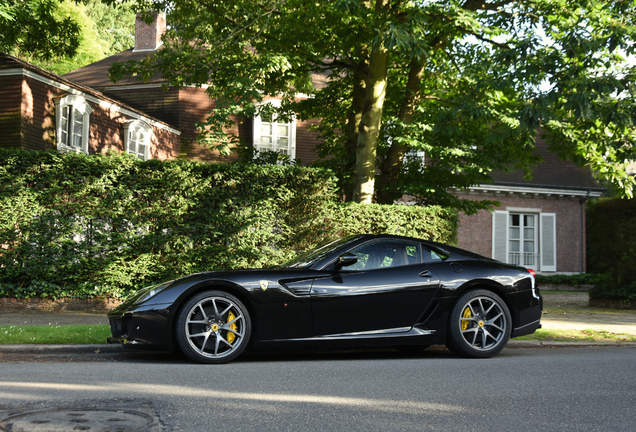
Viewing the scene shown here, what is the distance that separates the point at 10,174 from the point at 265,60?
5.49m

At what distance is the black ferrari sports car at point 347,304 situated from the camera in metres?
5.86

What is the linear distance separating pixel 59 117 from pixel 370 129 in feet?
34.7

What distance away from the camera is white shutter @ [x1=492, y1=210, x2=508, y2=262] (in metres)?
26.5

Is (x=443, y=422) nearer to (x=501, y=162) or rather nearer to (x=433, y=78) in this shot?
(x=501, y=162)

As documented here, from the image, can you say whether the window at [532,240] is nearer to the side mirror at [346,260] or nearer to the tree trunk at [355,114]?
the tree trunk at [355,114]

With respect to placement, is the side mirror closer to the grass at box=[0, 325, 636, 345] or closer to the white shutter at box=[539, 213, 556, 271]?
the grass at box=[0, 325, 636, 345]

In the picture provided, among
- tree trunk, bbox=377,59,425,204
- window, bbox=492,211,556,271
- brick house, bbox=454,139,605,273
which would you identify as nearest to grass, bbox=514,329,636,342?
tree trunk, bbox=377,59,425,204

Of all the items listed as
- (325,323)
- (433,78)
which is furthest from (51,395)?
(433,78)

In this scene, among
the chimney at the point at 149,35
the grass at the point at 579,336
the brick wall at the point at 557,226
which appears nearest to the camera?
the grass at the point at 579,336

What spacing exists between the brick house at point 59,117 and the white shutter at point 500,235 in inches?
599

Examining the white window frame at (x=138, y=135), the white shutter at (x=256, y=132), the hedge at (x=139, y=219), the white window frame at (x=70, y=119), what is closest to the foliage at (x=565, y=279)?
the white shutter at (x=256, y=132)

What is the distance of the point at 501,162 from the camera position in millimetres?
14969

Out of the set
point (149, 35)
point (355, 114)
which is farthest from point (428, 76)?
point (149, 35)

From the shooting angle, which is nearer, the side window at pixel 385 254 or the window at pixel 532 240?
the side window at pixel 385 254
